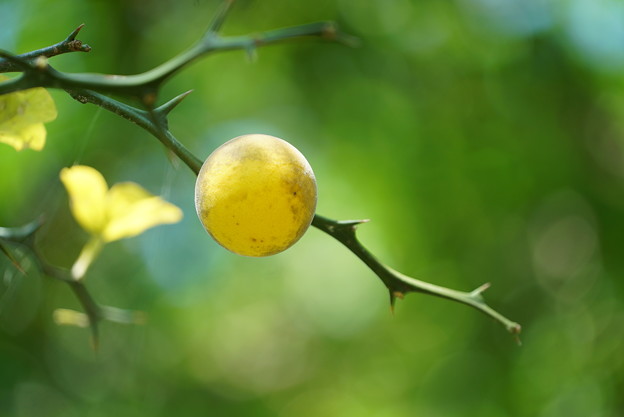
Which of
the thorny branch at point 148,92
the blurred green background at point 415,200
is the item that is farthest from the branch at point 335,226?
the blurred green background at point 415,200

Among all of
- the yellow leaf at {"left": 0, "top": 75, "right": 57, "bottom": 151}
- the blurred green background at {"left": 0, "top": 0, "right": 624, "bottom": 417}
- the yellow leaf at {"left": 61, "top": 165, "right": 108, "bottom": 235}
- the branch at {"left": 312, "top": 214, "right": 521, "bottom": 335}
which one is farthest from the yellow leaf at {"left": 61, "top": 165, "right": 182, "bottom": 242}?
the blurred green background at {"left": 0, "top": 0, "right": 624, "bottom": 417}

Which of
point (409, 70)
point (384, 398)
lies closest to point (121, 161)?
point (409, 70)

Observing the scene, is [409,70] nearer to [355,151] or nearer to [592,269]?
[355,151]

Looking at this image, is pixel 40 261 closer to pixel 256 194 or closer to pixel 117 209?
pixel 117 209

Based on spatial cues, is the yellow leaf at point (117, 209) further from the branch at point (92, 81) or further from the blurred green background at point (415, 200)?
the blurred green background at point (415, 200)

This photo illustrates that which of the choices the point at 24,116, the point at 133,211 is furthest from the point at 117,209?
the point at 24,116

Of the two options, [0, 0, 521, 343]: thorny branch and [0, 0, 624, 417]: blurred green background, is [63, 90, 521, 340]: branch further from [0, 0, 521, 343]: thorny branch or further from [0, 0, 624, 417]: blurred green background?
[0, 0, 624, 417]: blurred green background
